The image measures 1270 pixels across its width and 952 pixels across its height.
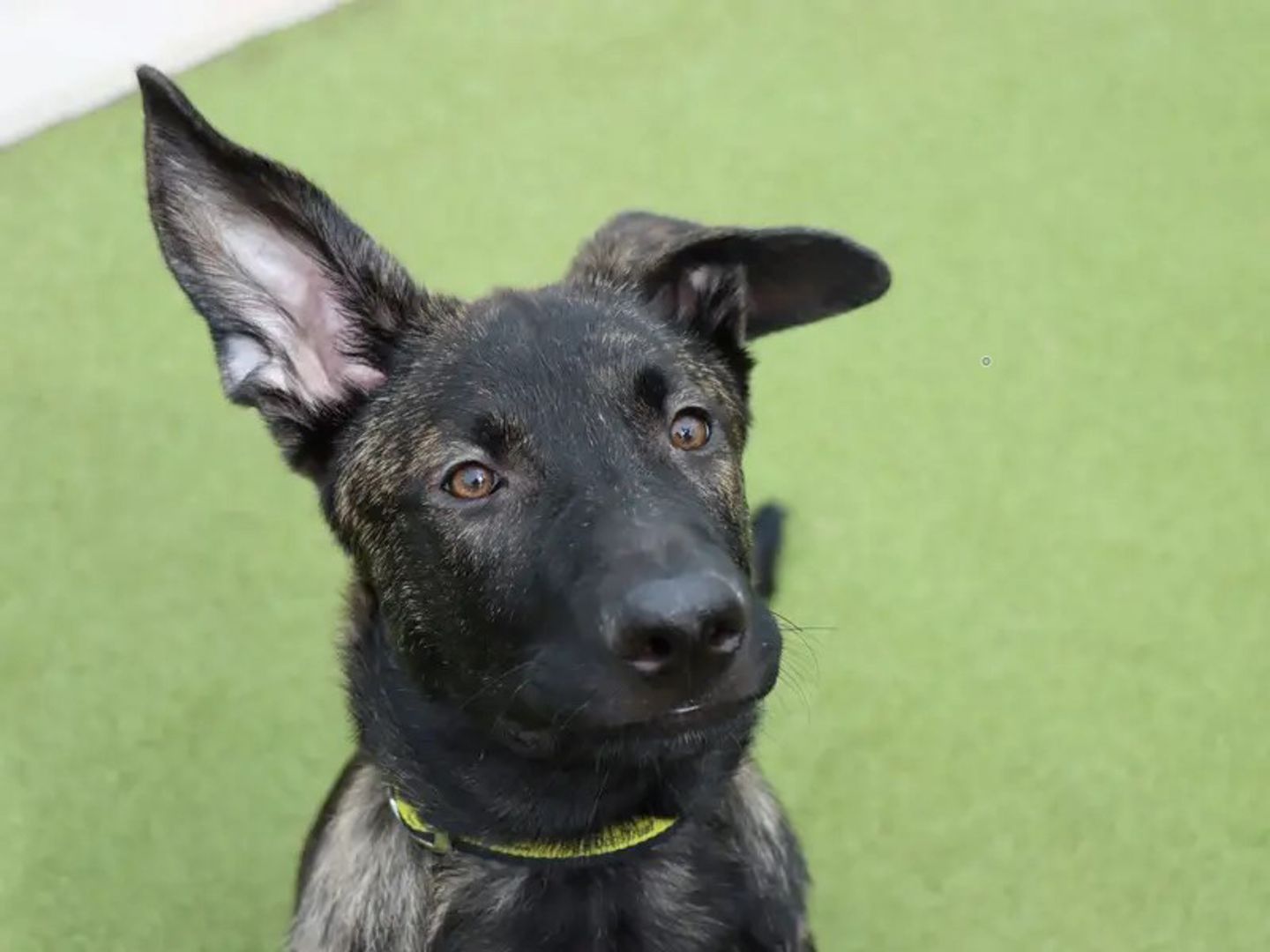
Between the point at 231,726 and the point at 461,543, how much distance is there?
1.90 meters

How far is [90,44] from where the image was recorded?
210 inches

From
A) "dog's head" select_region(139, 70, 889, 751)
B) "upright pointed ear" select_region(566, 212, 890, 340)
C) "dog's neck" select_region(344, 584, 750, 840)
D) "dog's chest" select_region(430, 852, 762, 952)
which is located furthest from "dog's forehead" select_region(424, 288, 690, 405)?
"dog's chest" select_region(430, 852, 762, 952)

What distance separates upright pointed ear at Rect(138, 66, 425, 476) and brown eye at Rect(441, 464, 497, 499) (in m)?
0.36

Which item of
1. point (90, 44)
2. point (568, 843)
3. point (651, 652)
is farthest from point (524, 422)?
point (90, 44)

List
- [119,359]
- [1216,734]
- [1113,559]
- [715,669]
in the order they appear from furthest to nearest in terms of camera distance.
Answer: [119,359], [1113,559], [1216,734], [715,669]

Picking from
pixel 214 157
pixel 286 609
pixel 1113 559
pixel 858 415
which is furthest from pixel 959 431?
pixel 214 157

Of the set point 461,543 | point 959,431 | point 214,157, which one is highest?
point 214,157

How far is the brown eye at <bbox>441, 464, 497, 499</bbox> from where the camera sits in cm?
221

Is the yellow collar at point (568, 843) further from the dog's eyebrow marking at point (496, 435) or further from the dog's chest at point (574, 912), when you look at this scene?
the dog's eyebrow marking at point (496, 435)

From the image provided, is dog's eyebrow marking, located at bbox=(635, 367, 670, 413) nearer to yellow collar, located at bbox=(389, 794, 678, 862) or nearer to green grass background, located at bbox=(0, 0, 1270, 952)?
yellow collar, located at bbox=(389, 794, 678, 862)

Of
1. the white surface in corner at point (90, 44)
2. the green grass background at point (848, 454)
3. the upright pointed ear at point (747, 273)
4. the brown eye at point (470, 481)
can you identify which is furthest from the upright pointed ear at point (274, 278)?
the white surface in corner at point (90, 44)

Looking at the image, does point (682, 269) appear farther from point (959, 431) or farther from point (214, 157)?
point (959, 431)

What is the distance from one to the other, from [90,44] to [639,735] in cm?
464

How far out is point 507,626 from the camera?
2.11 metres
